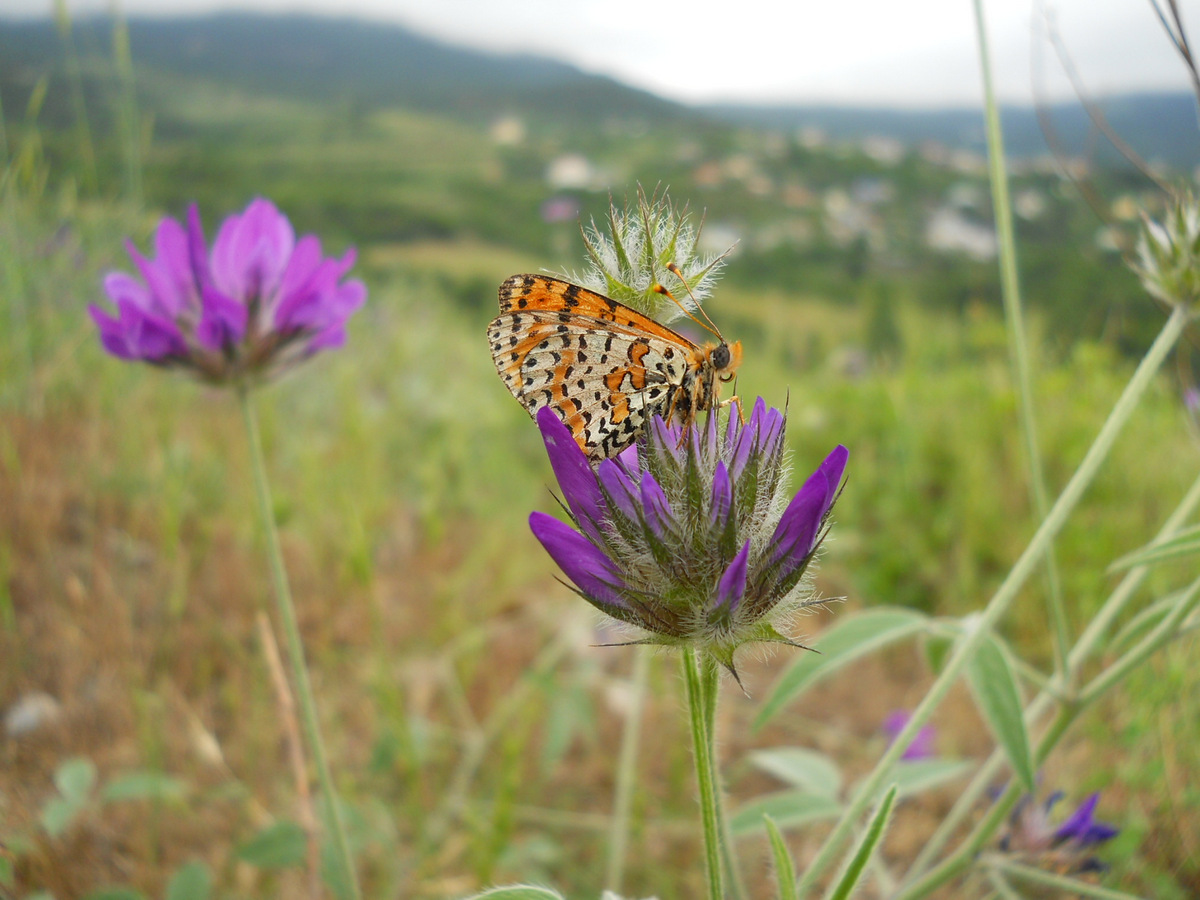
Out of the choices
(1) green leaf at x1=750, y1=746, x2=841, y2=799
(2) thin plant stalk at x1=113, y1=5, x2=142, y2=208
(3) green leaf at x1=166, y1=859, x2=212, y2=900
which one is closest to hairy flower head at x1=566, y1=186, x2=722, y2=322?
(1) green leaf at x1=750, y1=746, x2=841, y2=799

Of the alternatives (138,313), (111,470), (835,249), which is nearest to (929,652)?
(138,313)

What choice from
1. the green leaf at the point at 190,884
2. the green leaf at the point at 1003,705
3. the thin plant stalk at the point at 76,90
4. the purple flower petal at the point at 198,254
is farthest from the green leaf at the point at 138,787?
the thin plant stalk at the point at 76,90

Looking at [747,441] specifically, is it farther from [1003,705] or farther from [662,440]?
[1003,705]

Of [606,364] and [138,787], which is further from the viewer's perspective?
[138,787]

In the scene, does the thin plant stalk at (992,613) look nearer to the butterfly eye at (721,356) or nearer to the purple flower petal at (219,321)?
the butterfly eye at (721,356)

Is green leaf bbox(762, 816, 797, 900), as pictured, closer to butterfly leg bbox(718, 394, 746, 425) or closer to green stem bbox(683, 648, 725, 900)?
green stem bbox(683, 648, 725, 900)

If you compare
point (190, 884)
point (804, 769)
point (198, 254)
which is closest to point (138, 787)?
point (190, 884)

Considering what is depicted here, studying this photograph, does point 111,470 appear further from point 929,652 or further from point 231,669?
point 929,652

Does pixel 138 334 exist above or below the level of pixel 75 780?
above
